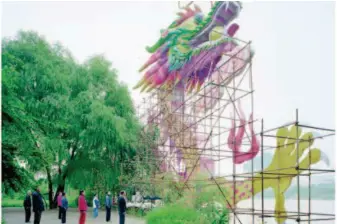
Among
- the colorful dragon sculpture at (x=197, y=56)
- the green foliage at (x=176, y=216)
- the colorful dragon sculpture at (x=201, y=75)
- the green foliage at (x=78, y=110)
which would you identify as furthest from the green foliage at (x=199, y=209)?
the green foliage at (x=78, y=110)

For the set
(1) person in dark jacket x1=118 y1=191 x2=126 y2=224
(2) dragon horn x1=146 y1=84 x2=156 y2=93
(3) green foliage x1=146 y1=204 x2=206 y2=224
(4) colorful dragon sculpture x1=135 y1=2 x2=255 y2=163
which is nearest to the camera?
(3) green foliage x1=146 y1=204 x2=206 y2=224

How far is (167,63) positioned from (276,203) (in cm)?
690

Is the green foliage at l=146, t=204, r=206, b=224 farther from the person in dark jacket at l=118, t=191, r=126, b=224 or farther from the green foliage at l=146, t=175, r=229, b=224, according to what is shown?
the person in dark jacket at l=118, t=191, r=126, b=224

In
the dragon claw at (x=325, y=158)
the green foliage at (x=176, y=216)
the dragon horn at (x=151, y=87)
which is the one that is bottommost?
the green foliage at (x=176, y=216)

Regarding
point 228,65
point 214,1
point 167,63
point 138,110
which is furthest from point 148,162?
point 214,1

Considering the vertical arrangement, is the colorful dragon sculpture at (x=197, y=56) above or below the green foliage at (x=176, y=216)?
above

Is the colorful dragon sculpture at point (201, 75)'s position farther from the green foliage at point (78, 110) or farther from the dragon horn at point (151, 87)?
the green foliage at point (78, 110)

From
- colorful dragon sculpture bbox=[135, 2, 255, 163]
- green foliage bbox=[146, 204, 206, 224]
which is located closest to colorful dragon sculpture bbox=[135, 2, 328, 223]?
colorful dragon sculpture bbox=[135, 2, 255, 163]

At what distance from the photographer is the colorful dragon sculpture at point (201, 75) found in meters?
8.82

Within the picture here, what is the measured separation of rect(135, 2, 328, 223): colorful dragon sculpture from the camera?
8.82 m

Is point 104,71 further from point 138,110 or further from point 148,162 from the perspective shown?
point 148,162

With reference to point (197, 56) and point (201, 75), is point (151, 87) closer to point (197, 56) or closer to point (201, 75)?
point (201, 75)

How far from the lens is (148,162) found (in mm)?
14898

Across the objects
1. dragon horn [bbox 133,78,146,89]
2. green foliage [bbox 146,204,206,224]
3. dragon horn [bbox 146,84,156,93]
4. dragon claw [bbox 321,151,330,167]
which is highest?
dragon horn [bbox 133,78,146,89]
